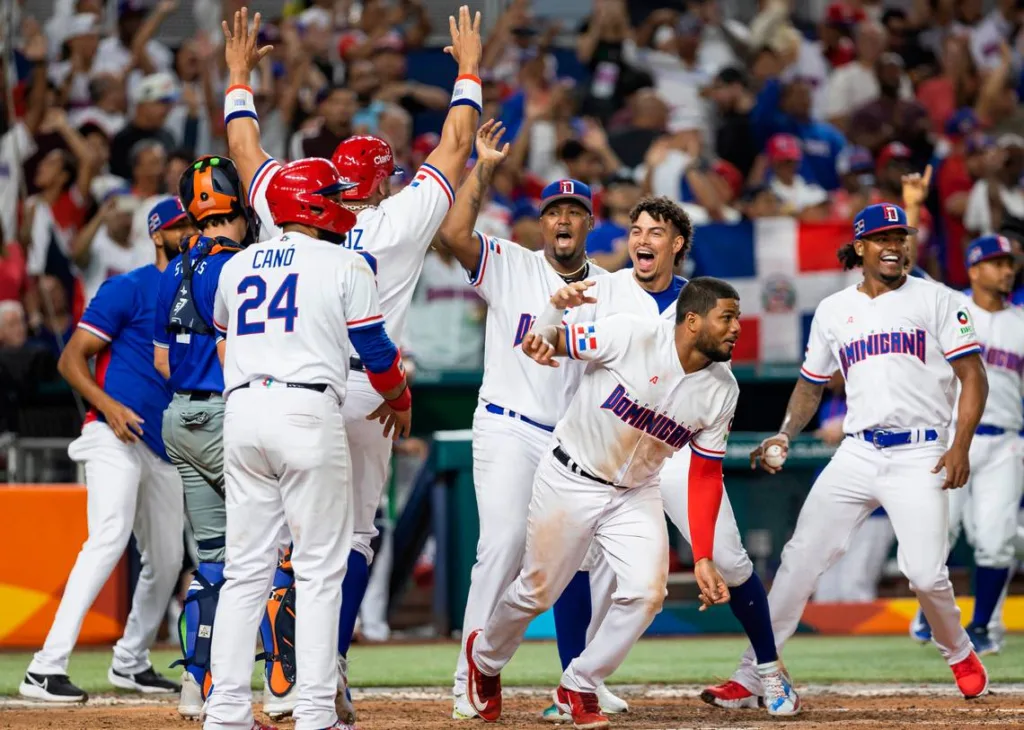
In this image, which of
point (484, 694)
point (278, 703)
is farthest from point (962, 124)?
point (278, 703)

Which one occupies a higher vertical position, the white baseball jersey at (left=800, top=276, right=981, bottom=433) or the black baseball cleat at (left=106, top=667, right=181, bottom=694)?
the white baseball jersey at (left=800, top=276, right=981, bottom=433)

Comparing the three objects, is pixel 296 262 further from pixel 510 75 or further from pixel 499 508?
pixel 510 75

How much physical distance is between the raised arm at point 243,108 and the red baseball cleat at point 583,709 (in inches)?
91.0

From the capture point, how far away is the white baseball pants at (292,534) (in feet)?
15.4

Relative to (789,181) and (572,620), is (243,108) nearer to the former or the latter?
(572,620)

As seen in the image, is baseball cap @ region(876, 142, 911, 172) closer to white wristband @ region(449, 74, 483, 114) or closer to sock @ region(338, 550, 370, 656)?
white wristband @ region(449, 74, 483, 114)

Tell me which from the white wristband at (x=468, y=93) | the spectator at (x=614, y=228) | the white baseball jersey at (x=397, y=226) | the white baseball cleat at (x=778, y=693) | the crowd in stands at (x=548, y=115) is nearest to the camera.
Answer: the white baseball jersey at (x=397, y=226)

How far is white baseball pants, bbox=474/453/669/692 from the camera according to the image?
5.44 m

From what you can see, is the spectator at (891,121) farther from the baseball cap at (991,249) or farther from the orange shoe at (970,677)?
the orange shoe at (970,677)

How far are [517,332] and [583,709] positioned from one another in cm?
158

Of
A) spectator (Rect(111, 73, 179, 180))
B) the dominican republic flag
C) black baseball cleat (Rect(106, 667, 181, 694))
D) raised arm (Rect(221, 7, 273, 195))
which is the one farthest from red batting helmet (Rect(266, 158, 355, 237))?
spectator (Rect(111, 73, 179, 180))

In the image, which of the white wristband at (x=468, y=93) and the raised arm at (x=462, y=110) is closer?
the raised arm at (x=462, y=110)

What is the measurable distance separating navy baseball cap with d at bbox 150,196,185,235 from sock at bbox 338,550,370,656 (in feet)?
6.02

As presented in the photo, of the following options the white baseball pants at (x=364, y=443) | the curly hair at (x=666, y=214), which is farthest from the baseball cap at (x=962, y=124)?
the white baseball pants at (x=364, y=443)
